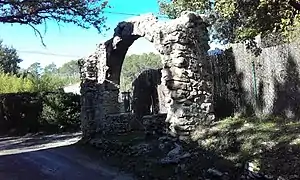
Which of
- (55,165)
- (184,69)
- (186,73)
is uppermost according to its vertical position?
(184,69)

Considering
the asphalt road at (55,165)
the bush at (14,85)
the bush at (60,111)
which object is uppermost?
the bush at (14,85)

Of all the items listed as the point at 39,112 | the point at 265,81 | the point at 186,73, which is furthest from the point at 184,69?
the point at 39,112

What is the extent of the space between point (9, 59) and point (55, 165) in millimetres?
42782

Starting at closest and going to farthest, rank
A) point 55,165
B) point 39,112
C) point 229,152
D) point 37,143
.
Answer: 1. point 229,152
2. point 55,165
3. point 37,143
4. point 39,112

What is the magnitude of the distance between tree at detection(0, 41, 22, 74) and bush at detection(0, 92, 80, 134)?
26.2 m

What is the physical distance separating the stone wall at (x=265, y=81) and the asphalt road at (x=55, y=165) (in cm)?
381

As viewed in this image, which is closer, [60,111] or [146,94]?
[146,94]

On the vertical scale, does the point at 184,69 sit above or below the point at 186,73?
above

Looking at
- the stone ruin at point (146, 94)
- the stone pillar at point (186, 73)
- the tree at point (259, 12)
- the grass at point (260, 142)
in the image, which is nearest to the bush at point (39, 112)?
the stone ruin at point (146, 94)

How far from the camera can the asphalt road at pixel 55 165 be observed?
1034 cm

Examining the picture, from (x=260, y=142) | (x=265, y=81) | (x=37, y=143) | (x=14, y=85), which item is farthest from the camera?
(x=14, y=85)

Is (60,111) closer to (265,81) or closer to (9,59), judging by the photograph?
(265,81)

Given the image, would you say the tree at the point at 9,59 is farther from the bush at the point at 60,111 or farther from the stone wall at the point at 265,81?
the stone wall at the point at 265,81

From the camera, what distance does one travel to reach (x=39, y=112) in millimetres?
23781
